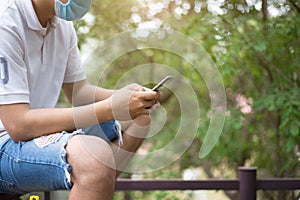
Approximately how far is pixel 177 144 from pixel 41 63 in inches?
26.0

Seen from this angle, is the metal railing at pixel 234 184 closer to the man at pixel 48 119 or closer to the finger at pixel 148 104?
the man at pixel 48 119

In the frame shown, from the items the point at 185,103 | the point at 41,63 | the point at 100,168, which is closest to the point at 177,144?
the point at 185,103

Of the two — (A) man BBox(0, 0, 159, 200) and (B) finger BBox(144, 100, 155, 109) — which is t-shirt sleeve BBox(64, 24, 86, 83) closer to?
(A) man BBox(0, 0, 159, 200)

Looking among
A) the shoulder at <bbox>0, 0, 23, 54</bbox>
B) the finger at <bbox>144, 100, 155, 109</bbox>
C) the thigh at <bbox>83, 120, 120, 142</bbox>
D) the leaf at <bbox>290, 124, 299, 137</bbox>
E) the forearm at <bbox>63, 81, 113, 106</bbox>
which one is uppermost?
the shoulder at <bbox>0, 0, 23, 54</bbox>

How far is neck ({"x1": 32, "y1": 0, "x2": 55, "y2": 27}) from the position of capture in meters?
1.70

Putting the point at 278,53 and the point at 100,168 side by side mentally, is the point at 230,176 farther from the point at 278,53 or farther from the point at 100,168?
the point at 100,168

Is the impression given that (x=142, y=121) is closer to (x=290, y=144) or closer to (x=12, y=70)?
(x=12, y=70)

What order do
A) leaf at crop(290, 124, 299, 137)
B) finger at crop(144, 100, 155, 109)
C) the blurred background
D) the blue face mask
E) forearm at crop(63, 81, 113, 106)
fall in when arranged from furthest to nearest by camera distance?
the blurred background < leaf at crop(290, 124, 299, 137) < forearm at crop(63, 81, 113, 106) < the blue face mask < finger at crop(144, 100, 155, 109)

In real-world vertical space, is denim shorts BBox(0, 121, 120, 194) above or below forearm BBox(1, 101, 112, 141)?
below

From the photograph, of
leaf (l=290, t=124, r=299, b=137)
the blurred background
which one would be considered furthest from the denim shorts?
leaf (l=290, t=124, r=299, b=137)

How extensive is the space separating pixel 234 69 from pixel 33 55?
167 cm

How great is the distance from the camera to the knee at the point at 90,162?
1.44 m

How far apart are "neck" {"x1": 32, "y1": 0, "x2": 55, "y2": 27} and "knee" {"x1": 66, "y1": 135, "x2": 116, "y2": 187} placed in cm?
42

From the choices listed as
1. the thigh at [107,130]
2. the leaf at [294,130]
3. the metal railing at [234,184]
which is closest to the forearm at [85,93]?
the thigh at [107,130]
